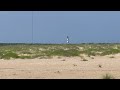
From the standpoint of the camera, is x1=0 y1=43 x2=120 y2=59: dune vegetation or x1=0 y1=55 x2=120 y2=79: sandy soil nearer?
x1=0 y1=55 x2=120 y2=79: sandy soil

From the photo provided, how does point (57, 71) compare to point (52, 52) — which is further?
point (52, 52)

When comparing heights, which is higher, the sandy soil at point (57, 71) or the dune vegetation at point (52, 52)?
the sandy soil at point (57, 71)

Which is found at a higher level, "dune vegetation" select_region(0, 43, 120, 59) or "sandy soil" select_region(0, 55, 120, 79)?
"sandy soil" select_region(0, 55, 120, 79)

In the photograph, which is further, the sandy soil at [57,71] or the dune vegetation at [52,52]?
the dune vegetation at [52,52]

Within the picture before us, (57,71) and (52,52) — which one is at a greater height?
(57,71)
